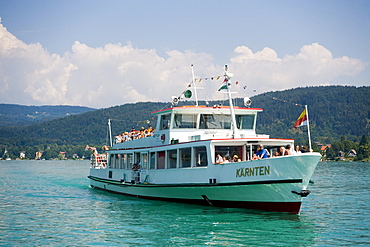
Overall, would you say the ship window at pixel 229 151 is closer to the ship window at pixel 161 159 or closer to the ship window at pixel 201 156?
the ship window at pixel 201 156

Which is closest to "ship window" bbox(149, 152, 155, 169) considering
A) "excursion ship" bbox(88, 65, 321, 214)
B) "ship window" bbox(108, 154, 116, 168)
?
"excursion ship" bbox(88, 65, 321, 214)

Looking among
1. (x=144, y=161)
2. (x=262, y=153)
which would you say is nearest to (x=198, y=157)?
(x=262, y=153)

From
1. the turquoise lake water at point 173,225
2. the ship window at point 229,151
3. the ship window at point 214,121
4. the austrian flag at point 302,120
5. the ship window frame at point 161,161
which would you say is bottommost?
the turquoise lake water at point 173,225

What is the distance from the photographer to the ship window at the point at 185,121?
2272cm

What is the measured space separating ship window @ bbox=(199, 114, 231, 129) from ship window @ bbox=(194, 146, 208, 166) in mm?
2413

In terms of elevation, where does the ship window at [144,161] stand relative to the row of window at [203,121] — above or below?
below

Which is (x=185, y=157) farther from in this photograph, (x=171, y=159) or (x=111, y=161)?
(x=111, y=161)

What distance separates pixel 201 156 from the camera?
20.3 meters

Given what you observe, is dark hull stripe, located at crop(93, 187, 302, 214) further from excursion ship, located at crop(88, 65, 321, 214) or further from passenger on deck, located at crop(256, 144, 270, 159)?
passenger on deck, located at crop(256, 144, 270, 159)

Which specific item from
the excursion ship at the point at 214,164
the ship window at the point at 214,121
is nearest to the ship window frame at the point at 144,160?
the excursion ship at the point at 214,164

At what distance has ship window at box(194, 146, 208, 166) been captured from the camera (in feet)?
65.8

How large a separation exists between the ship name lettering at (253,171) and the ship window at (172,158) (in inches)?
169

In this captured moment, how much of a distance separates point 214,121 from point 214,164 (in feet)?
12.3

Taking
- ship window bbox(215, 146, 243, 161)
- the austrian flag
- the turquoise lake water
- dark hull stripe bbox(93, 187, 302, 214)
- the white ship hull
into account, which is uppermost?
the austrian flag
